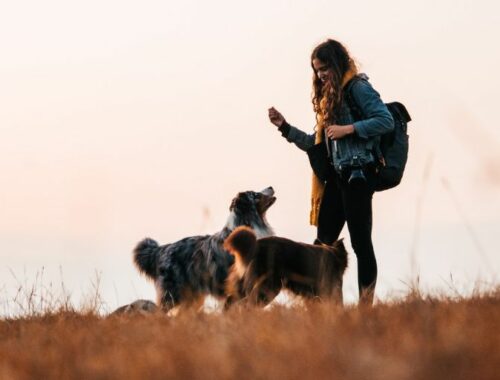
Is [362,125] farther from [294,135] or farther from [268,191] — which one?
[268,191]

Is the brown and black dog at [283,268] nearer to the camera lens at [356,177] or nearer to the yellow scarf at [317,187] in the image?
the yellow scarf at [317,187]

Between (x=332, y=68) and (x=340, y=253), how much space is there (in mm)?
1898

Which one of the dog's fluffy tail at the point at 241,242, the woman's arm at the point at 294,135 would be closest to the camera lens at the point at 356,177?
the woman's arm at the point at 294,135

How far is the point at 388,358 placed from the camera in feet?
12.0

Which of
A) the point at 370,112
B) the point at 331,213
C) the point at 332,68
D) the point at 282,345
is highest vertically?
the point at 332,68

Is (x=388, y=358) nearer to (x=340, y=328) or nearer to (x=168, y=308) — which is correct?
(x=340, y=328)

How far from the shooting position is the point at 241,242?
27.7 ft

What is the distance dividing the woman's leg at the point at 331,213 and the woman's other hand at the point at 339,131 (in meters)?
0.49

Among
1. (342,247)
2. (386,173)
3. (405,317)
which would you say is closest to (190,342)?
(405,317)

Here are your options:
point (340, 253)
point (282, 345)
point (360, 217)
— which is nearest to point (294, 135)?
point (360, 217)

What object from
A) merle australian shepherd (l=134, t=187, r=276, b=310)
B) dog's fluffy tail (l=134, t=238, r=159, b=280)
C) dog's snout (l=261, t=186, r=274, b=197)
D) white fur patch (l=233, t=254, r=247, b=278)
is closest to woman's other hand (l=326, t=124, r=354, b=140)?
white fur patch (l=233, t=254, r=247, b=278)

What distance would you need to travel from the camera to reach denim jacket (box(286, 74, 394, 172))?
7.51m

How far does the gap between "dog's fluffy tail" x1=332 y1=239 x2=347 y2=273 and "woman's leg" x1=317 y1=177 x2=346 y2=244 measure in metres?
0.32

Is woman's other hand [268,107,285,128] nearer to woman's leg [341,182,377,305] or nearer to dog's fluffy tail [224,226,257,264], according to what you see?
woman's leg [341,182,377,305]
